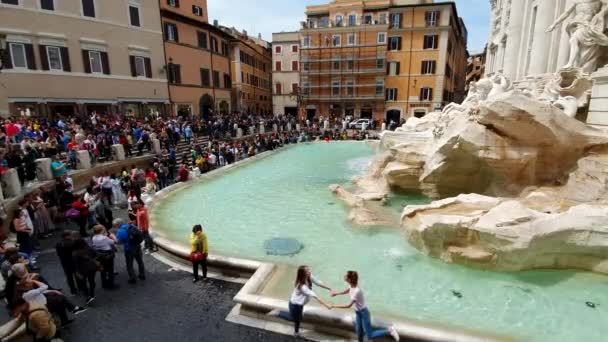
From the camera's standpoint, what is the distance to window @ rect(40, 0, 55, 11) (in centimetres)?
1930

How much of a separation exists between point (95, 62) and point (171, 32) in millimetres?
7630

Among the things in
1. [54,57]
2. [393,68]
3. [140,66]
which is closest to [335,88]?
[393,68]

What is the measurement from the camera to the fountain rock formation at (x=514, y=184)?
627 centimetres

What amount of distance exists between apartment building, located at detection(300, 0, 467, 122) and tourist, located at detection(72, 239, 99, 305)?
124 ft

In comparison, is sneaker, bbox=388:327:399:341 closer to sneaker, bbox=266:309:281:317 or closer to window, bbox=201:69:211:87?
sneaker, bbox=266:309:281:317

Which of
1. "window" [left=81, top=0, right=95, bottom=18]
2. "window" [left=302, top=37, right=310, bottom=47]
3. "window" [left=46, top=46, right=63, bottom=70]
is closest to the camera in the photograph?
"window" [left=46, top=46, right=63, bottom=70]

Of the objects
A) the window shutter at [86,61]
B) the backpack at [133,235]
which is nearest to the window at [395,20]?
the window shutter at [86,61]

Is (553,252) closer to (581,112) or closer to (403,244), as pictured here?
(403,244)

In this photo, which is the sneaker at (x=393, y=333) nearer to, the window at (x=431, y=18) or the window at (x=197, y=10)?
the window at (x=197, y=10)

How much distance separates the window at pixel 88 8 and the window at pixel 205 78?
10.9 m

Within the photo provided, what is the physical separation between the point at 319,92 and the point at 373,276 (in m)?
38.9

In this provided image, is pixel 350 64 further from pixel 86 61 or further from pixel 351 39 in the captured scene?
pixel 86 61

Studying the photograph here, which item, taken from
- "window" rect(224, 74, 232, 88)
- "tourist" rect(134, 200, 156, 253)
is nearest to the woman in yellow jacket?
"tourist" rect(134, 200, 156, 253)

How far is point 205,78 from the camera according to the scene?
31.9 metres
